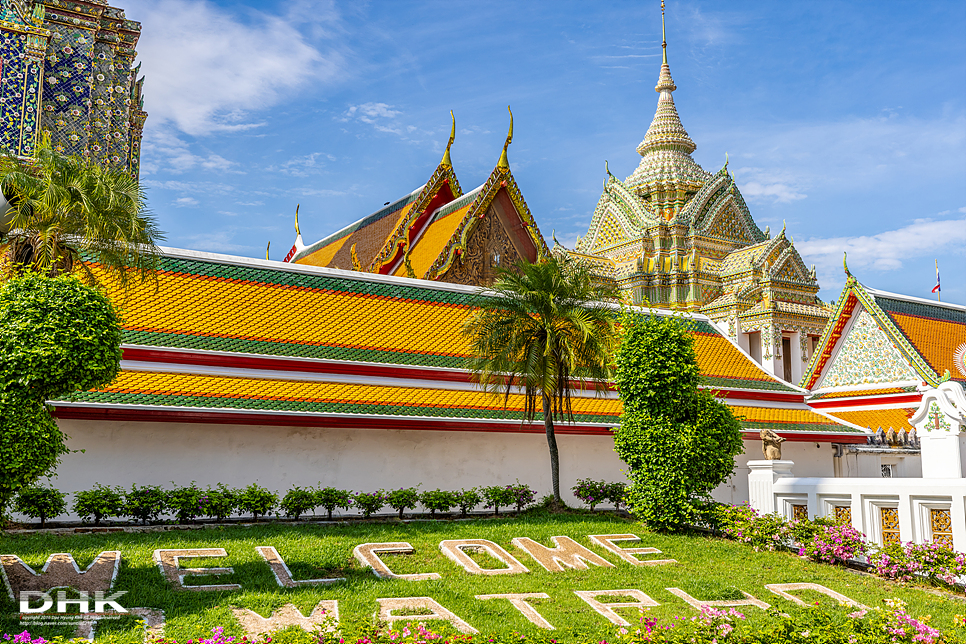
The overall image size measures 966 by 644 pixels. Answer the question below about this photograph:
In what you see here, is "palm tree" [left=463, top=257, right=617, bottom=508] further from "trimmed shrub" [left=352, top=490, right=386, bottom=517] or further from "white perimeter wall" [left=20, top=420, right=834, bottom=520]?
"trimmed shrub" [left=352, top=490, right=386, bottom=517]

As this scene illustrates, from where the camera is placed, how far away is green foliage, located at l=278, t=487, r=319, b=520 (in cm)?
1395

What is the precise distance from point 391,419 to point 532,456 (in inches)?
140

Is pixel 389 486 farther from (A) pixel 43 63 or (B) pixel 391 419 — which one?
(A) pixel 43 63

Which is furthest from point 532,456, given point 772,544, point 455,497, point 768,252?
point 768,252

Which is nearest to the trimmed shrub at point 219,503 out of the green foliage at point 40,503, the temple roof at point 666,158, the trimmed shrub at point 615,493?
the green foliage at point 40,503

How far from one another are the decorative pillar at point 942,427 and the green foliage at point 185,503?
11815mm

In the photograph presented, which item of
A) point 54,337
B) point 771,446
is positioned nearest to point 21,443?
point 54,337

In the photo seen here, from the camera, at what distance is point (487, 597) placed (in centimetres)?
940

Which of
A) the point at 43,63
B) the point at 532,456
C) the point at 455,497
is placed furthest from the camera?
the point at 43,63

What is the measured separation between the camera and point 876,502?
11.9 m

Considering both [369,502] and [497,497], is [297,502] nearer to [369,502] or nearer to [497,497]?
[369,502]

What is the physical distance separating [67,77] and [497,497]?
18083 mm

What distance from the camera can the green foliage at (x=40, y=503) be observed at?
12.6 metres

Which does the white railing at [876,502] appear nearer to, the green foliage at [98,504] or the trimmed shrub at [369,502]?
the trimmed shrub at [369,502]
